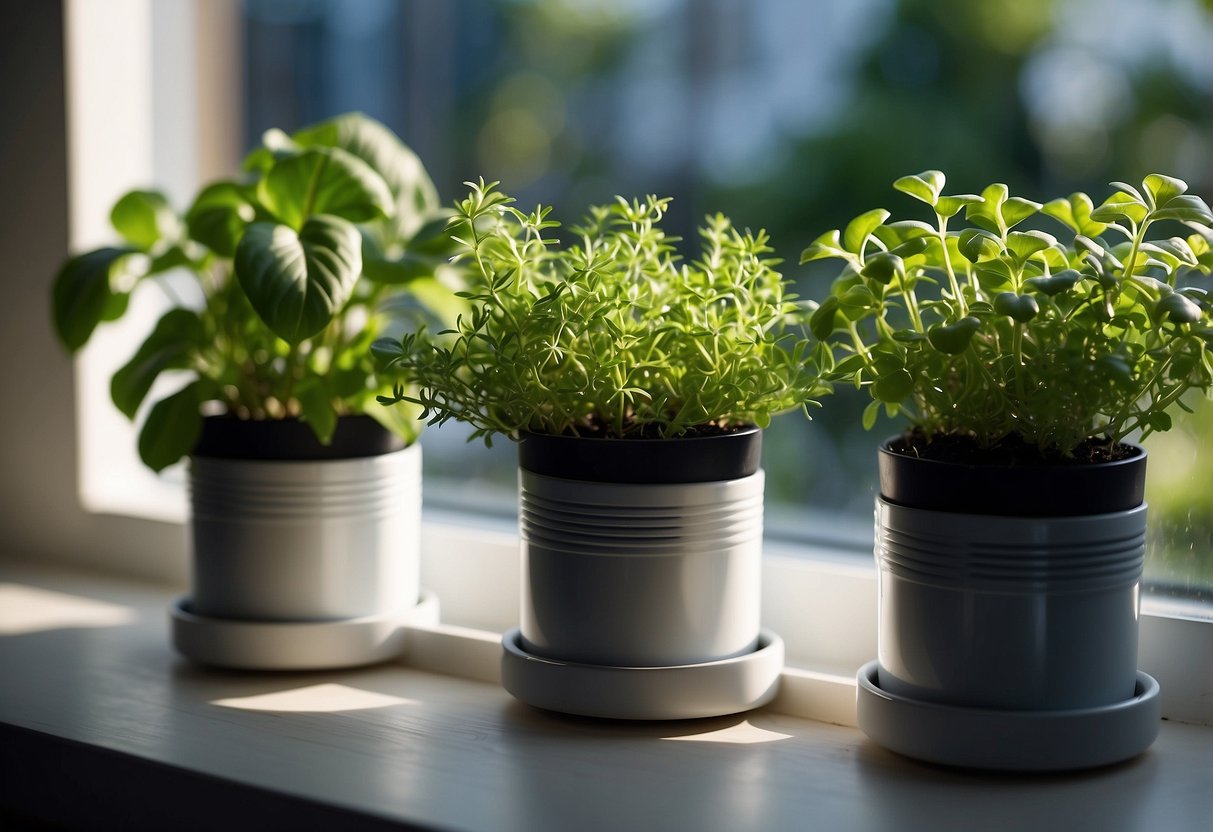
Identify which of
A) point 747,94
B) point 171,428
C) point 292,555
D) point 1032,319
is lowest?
point 292,555

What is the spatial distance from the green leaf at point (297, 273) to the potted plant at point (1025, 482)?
1.12ft

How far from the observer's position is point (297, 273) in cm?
82

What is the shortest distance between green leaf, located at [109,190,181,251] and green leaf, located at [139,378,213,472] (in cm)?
16

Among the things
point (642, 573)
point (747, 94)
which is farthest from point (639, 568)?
point (747, 94)

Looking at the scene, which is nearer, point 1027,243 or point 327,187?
point 1027,243

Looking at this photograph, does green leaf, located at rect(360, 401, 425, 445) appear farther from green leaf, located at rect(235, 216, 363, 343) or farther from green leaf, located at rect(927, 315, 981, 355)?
green leaf, located at rect(927, 315, 981, 355)

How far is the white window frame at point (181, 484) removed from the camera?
2.86ft

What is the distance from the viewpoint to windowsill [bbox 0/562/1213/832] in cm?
68

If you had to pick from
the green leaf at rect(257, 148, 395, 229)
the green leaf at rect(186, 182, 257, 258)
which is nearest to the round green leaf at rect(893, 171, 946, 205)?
the green leaf at rect(257, 148, 395, 229)

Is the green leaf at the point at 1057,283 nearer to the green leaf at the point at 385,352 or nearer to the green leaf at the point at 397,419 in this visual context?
the green leaf at the point at 385,352

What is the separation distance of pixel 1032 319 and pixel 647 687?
0.35 meters

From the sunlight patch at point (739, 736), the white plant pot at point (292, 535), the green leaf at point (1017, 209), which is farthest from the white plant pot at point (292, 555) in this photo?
the green leaf at point (1017, 209)

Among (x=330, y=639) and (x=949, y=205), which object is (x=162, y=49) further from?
(x=949, y=205)

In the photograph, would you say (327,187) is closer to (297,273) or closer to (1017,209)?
(297,273)
